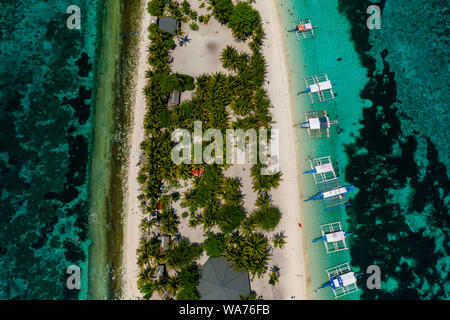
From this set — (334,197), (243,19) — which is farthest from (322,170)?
(243,19)

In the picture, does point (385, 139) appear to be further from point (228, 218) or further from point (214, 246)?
point (214, 246)

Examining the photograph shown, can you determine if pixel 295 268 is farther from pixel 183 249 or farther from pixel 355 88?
pixel 355 88

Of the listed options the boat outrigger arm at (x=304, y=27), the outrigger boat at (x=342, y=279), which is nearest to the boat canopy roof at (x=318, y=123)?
the boat outrigger arm at (x=304, y=27)

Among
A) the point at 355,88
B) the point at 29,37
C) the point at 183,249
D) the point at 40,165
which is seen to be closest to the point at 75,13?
the point at 29,37

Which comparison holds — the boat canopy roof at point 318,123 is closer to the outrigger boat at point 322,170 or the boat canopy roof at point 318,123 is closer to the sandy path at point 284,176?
the sandy path at point 284,176

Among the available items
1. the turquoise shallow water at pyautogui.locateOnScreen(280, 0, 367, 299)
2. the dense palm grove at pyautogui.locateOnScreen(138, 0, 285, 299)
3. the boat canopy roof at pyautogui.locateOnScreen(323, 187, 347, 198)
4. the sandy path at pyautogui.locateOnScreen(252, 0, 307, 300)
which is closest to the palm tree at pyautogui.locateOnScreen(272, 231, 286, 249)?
the dense palm grove at pyautogui.locateOnScreen(138, 0, 285, 299)
